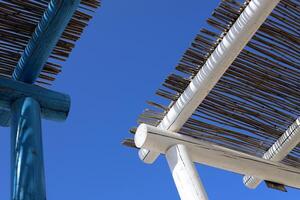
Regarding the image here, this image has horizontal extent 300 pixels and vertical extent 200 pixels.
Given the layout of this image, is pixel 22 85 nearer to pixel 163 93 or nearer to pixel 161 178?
pixel 163 93

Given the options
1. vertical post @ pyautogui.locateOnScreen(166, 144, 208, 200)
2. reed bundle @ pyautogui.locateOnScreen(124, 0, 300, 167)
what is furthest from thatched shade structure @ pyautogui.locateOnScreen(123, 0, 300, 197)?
vertical post @ pyautogui.locateOnScreen(166, 144, 208, 200)

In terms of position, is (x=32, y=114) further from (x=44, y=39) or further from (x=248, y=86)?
(x=248, y=86)

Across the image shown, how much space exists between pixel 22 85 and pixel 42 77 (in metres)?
0.20

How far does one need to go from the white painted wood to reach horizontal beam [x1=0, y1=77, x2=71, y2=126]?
164 cm

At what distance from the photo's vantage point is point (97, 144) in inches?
205

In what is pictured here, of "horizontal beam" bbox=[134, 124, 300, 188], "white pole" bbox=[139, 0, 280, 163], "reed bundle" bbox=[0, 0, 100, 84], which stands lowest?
"horizontal beam" bbox=[134, 124, 300, 188]

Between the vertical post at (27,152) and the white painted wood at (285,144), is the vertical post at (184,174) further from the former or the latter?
the vertical post at (27,152)

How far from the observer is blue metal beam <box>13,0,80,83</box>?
7.58ft

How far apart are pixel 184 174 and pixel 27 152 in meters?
1.09

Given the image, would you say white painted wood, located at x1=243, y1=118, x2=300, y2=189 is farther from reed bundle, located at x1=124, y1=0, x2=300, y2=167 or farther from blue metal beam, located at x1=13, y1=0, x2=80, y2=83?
blue metal beam, located at x1=13, y1=0, x2=80, y2=83

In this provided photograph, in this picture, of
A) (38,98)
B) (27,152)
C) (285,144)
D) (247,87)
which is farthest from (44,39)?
(285,144)

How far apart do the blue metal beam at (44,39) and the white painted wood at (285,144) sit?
5.87ft

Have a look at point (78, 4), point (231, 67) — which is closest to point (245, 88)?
point (231, 67)

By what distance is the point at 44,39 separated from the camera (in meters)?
2.36
